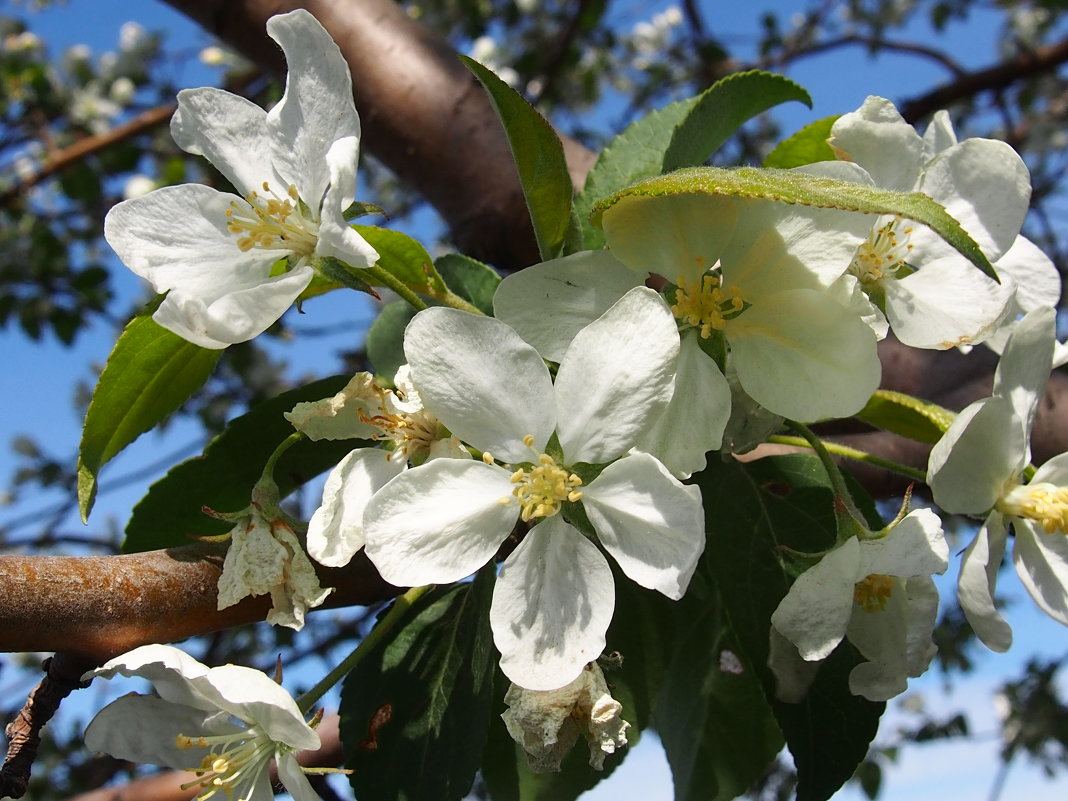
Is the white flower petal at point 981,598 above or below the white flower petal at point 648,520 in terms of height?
below

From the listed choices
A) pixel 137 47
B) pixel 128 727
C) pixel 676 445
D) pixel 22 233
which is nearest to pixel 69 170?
pixel 22 233

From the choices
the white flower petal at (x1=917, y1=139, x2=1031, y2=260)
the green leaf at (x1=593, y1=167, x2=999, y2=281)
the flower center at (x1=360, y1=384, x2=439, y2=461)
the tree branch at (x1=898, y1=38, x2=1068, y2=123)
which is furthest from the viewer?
the tree branch at (x1=898, y1=38, x2=1068, y2=123)

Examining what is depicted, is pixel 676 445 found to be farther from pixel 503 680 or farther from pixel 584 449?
pixel 503 680

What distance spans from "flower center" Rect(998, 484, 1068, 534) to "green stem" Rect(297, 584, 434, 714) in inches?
20.0

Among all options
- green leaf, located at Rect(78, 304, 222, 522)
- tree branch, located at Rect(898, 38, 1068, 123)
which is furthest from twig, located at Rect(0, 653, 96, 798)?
tree branch, located at Rect(898, 38, 1068, 123)

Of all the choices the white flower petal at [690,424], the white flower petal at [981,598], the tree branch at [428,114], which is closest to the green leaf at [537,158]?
the white flower petal at [690,424]

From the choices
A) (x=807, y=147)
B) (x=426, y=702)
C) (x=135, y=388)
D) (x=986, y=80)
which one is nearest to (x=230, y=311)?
(x=135, y=388)

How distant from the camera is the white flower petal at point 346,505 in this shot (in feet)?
2.54

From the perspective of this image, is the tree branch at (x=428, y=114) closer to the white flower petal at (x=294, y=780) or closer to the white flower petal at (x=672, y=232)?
the white flower petal at (x=672, y=232)

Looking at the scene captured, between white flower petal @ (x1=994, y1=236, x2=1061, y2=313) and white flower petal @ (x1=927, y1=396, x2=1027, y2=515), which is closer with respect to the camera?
white flower petal @ (x1=927, y1=396, x2=1027, y2=515)

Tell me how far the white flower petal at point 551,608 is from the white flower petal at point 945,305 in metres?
0.38

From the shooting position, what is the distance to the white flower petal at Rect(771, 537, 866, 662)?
72 centimetres

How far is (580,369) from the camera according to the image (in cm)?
73

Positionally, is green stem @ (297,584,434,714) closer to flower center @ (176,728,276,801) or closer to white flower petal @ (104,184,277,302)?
flower center @ (176,728,276,801)
